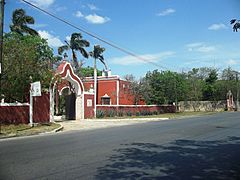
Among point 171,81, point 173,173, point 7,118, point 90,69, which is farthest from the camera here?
point 90,69

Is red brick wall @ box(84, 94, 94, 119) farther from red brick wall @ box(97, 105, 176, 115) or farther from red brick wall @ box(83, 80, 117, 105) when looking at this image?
red brick wall @ box(83, 80, 117, 105)

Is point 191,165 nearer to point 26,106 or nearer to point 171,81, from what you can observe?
point 26,106

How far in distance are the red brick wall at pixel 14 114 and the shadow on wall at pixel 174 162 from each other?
12.2 meters

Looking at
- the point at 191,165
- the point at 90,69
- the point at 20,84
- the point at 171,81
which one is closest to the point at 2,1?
the point at 20,84

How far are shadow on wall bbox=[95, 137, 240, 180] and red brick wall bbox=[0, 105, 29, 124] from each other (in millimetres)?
12196

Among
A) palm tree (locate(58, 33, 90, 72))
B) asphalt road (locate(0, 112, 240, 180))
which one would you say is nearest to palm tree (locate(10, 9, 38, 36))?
palm tree (locate(58, 33, 90, 72))

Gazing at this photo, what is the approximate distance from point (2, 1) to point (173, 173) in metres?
14.3

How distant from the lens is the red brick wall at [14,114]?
22.4m

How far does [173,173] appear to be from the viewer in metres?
8.01

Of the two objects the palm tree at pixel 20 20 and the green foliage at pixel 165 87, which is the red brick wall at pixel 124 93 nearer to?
the green foliage at pixel 165 87

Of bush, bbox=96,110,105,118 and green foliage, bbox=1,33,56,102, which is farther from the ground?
green foliage, bbox=1,33,56,102

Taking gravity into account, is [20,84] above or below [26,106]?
above

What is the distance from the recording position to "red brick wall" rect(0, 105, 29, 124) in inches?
882

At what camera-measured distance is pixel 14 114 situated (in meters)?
23.3
